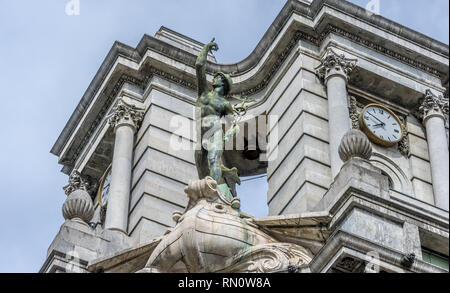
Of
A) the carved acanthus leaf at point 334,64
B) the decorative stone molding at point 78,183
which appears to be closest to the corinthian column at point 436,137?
the carved acanthus leaf at point 334,64

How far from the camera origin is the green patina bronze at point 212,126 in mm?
33406

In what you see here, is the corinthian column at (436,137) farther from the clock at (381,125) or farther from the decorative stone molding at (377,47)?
the decorative stone molding at (377,47)

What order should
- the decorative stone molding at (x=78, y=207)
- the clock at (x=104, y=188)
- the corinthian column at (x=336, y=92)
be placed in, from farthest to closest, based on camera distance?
the clock at (x=104, y=188) → the corinthian column at (x=336, y=92) → the decorative stone molding at (x=78, y=207)

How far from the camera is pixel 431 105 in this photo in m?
39.7

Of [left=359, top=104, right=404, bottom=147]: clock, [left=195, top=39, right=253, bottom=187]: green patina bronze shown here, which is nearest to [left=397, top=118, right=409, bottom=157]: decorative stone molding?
[left=359, top=104, right=404, bottom=147]: clock

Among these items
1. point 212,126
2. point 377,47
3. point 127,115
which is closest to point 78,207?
point 212,126

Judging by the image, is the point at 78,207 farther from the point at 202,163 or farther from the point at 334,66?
the point at 334,66

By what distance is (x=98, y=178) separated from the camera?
42438mm

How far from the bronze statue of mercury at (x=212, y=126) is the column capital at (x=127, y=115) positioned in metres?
5.90

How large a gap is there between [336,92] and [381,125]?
195 cm
